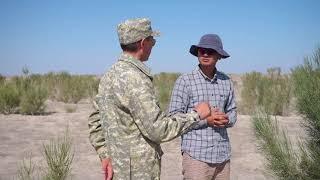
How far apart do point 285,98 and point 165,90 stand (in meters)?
4.47

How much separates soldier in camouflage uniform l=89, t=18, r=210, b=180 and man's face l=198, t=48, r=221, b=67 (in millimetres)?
987

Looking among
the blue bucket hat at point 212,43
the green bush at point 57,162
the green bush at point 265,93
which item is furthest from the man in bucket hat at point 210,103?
the green bush at point 265,93

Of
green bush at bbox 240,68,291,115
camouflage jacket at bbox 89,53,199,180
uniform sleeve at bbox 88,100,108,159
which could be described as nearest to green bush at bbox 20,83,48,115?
green bush at bbox 240,68,291,115

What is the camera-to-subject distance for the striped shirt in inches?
155

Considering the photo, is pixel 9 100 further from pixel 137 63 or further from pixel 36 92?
pixel 137 63

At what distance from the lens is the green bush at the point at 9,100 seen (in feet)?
49.2

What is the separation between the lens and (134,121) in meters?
2.94

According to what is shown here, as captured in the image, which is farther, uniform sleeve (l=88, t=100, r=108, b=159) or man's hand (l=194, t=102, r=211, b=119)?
uniform sleeve (l=88, t=100, r=108, b=159)

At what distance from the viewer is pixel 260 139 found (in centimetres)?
507

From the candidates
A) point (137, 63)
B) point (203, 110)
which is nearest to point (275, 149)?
point (203, 110)

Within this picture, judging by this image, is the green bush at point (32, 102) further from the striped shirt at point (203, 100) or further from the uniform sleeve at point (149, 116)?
the uniform sleeve at point (149, 116)

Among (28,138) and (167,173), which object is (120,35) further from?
(28,138)

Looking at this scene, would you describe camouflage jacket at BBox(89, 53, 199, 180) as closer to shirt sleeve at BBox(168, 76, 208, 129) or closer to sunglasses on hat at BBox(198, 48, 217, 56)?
shirt sleeve at BBox(168, 76, 208, 129)

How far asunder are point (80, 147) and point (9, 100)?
244 inches
